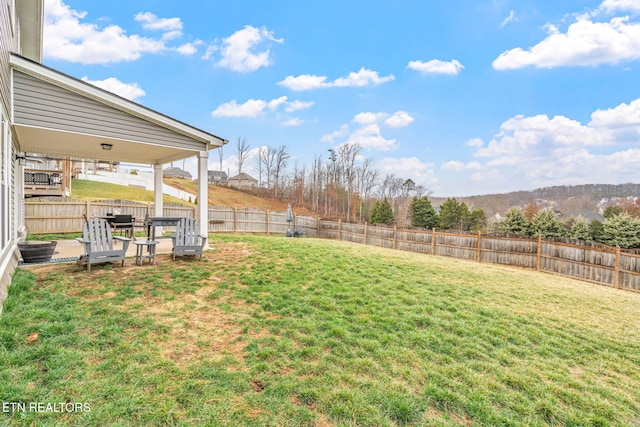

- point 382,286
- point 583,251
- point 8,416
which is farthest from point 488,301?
point 583,251

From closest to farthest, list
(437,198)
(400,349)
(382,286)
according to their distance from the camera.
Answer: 1. (400,349)
2. (382,286)
3. (437,198)

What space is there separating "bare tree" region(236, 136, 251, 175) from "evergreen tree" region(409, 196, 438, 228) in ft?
85.1

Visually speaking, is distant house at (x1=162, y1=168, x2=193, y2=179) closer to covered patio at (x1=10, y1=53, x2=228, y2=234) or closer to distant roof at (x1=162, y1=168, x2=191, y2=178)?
distant roof at (x1=162, y1=168, x2=191, y2=178)

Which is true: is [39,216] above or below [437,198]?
below

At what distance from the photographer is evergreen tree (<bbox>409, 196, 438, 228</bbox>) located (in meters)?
31.7

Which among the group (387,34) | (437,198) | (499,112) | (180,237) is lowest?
(180,237)

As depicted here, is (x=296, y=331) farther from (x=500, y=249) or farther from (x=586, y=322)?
(x=500, y=249)

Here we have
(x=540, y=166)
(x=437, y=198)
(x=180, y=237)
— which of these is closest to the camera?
(x=180, y=237)

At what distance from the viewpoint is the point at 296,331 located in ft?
12.1

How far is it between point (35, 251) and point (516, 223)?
24.9 m

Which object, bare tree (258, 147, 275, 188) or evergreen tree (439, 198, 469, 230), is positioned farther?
bare tree (258, 147, 275, 188)

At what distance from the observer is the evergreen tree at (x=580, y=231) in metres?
19.8

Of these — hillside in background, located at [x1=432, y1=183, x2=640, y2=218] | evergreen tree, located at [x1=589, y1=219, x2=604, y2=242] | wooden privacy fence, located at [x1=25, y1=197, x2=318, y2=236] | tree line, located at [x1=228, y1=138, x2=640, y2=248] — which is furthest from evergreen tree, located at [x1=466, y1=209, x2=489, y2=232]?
wooden privacy fence, located at [x1=25, y1=197, x2=318, y2=236]

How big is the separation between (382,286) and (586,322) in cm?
333
